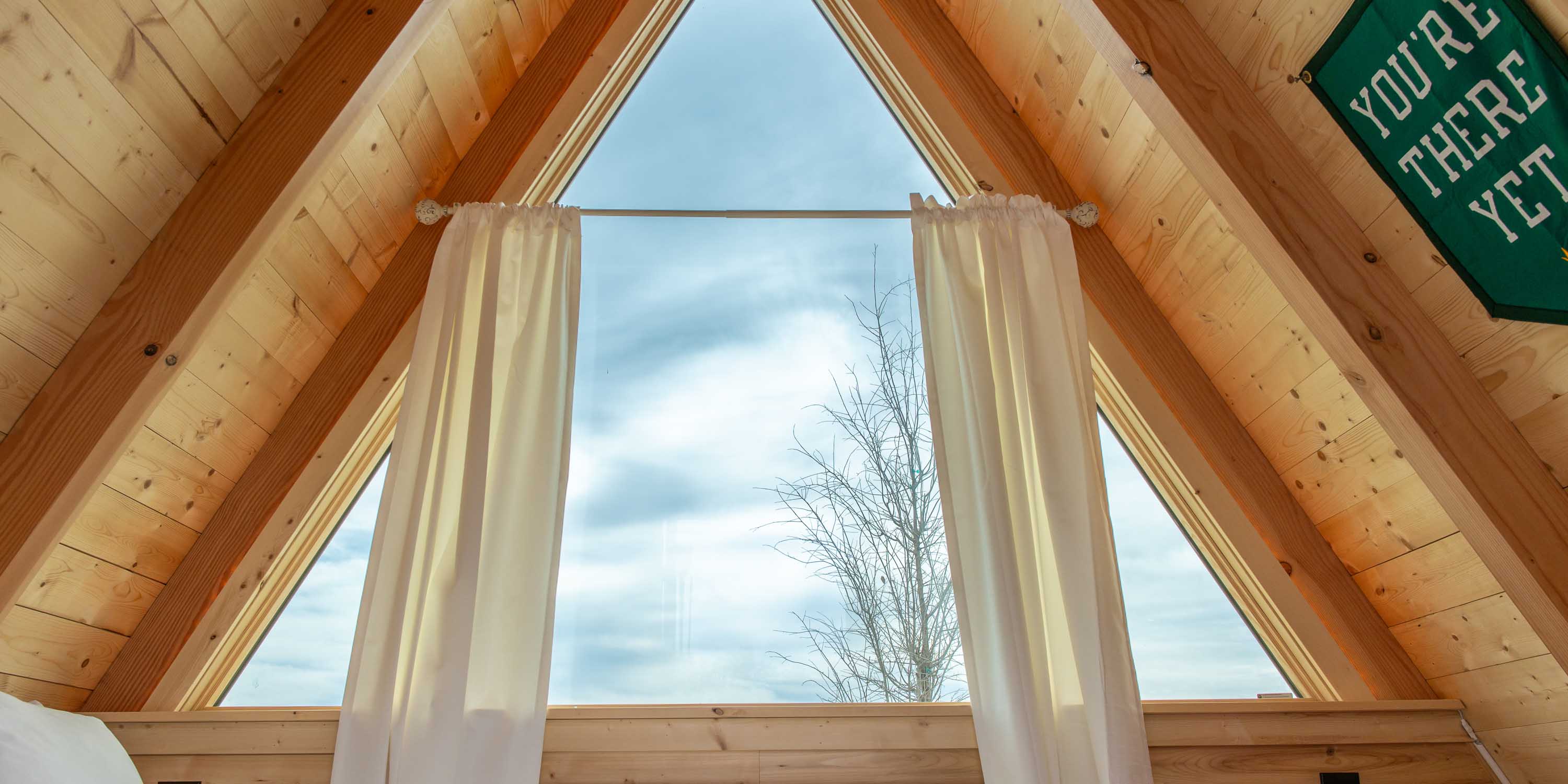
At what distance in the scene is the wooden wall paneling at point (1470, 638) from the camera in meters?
1.78

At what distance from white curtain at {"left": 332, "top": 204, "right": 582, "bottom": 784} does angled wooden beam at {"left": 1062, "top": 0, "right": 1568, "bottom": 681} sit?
4.16 feet

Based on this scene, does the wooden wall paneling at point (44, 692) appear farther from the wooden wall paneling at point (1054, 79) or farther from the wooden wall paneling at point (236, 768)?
the wooden wall paneling at point (1054, 79)

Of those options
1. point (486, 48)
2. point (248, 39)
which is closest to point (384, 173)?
point (486, 48)

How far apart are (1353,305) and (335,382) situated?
2.04 metres

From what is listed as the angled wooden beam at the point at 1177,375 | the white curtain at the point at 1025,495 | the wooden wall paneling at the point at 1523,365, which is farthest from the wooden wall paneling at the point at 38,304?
the wooden wall paneling at the point at 1523,365

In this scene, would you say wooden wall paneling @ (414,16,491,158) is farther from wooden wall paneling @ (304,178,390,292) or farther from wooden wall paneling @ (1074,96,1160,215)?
wooden wall paneling @ (1074,96,1160,215)

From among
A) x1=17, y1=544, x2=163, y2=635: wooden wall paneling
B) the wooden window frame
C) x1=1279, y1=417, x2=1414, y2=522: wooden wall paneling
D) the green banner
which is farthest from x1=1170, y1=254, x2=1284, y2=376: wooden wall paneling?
x1=17, y1=544, x2=163, y2=635: wooden wall paneling

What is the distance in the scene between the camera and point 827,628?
2086 mm

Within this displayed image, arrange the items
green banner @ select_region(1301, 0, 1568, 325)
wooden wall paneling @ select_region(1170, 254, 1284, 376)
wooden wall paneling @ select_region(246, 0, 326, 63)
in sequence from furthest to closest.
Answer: wooden wall paneling @ select_region(1170, 254, 1284, 376) < wooden wall paneling @ select_region(246, 0, 326, 63) < green banner @ select_region(1301, 0, 1568, 325)

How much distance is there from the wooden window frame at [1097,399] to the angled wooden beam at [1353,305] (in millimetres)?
557

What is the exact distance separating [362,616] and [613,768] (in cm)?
58

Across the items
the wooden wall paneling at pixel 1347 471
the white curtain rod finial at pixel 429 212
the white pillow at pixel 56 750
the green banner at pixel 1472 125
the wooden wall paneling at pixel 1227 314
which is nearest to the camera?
the green banner at pixel 1472 125

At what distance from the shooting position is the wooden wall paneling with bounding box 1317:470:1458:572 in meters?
1.84

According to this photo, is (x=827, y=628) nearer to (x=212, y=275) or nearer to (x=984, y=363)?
(x=984, y=363)
